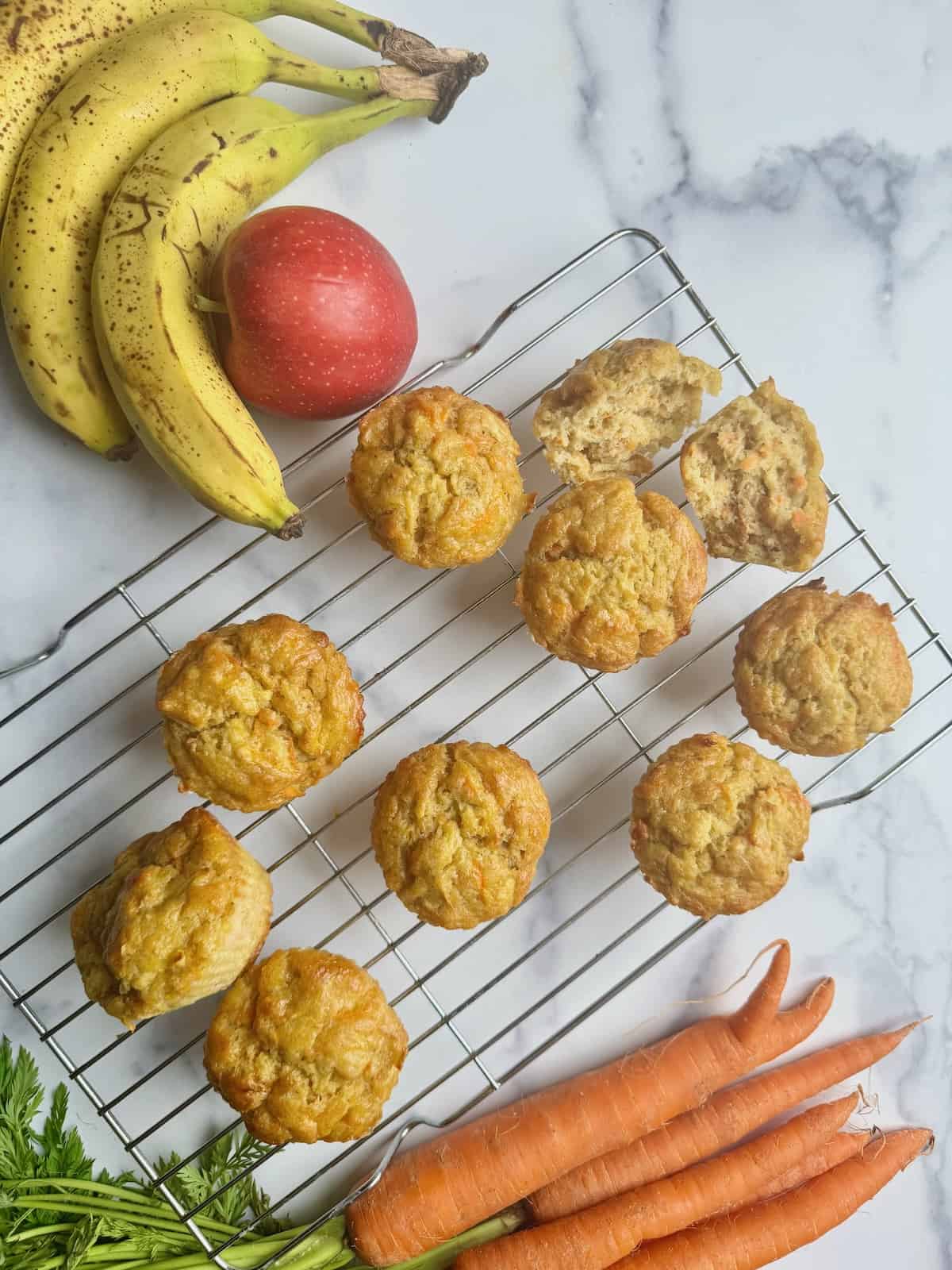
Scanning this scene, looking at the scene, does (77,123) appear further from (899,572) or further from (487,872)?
(899,572)

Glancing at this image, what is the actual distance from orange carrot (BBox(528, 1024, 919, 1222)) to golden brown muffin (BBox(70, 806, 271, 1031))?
3.89 ft

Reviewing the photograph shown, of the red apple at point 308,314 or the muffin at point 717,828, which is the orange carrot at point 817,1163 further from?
the red apple at point 308,314

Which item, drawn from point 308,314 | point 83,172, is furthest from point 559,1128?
point 83,172

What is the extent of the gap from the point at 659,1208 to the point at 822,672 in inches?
59.4

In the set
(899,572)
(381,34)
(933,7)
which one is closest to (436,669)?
(899,572)

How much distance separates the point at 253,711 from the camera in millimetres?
2314

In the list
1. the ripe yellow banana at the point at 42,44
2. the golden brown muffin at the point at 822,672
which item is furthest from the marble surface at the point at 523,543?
the ripe yellow banana at the point at 42,44

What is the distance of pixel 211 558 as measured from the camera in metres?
2.65

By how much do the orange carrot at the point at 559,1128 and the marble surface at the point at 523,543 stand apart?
9 cm

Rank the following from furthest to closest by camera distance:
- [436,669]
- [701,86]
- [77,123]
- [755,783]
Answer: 1. [701,86]
2. [436,669]
3. [755,783]
4. [77,123]

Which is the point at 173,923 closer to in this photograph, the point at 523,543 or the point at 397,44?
the point at 523,543

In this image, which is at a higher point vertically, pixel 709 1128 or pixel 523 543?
pixel 523 543

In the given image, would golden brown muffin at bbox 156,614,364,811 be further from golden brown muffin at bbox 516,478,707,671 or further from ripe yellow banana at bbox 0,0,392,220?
ripe yellow banana at bbox 0,0,392,220

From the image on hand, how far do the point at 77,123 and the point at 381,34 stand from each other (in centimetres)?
75
